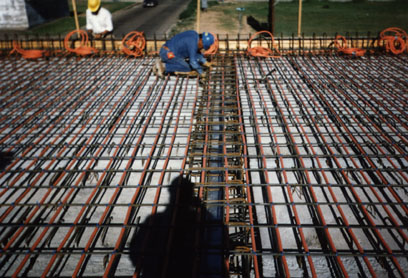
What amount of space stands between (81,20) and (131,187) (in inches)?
1037

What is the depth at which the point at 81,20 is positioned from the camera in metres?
25.7

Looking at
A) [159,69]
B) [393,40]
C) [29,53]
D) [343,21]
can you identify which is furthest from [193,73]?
[343,21]

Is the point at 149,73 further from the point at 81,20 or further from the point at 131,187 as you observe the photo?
the point at 81,20

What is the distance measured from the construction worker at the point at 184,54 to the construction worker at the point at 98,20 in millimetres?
3708

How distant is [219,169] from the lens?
430 cm

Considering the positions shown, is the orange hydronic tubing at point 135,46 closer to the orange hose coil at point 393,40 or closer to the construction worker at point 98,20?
the construction worker at point 98,20

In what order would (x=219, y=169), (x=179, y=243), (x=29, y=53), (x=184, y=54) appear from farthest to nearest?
(x=29, y=53) < (x=184, y=54) < (x=219, y=169) < (x=179, y=243)

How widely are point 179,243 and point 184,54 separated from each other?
223 inches

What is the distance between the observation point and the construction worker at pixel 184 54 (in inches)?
295

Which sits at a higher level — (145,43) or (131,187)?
(145,43)

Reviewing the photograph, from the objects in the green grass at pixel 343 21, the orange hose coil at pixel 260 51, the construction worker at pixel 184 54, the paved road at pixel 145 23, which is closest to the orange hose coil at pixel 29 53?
the construction worker at pixel 184 54

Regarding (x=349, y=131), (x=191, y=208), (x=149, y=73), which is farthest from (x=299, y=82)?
(x=191, y=208)

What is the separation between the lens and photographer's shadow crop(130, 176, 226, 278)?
3.06 metres

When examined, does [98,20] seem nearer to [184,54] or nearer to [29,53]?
[29,53]
